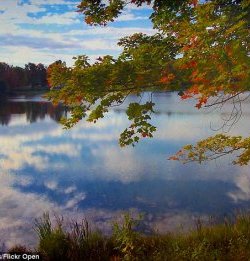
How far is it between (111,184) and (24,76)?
128856mm

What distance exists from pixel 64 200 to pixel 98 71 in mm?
10491

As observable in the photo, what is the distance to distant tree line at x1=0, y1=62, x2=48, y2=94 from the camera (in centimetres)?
13300

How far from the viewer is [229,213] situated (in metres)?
13.7

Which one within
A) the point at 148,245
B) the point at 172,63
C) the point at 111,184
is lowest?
the point at 111,184

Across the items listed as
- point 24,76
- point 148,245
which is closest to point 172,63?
point 148,245

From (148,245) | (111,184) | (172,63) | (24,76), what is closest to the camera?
(172,63)

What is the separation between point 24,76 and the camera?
139250 mm

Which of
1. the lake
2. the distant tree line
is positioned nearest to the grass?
the lake

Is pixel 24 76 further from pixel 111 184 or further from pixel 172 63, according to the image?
pixel 172 63

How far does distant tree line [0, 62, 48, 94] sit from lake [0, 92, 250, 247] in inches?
4174

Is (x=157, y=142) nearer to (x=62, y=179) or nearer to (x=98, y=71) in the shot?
(x=62, y=179)

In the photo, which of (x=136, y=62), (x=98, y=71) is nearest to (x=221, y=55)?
(x=136, y=62)

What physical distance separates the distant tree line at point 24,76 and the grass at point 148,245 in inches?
4863

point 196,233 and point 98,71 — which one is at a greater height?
point 98,71
